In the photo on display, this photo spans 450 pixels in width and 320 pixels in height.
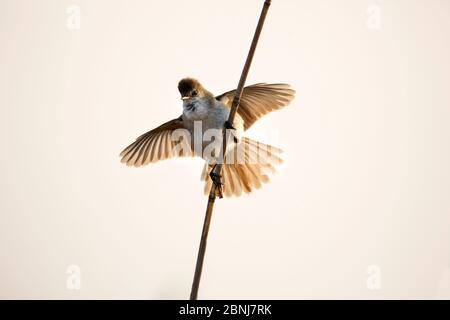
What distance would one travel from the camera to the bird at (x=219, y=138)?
5.78m

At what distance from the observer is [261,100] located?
6.46 metres

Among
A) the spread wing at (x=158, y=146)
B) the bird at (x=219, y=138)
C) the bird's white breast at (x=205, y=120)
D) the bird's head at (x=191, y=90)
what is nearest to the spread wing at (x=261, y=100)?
the bird at (x=219, y=138)

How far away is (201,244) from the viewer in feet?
10.4

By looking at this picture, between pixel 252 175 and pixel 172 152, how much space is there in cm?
100

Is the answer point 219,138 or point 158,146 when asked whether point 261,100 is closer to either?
point 219,138

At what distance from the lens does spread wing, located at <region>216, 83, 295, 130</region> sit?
6.36 m

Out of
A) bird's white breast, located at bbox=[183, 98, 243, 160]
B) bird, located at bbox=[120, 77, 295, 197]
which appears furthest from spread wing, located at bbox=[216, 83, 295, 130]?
bird's white breast, located at bbox=[183, 98, 243, 160]

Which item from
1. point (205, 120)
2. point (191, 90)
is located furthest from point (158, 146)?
point (205, 120)

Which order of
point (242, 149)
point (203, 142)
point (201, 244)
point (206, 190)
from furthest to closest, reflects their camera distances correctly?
point (206, 190) → point (242, 149) → point (203, 142) → point (201, 244)

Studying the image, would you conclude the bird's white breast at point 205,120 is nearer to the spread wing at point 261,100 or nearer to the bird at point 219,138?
the bird at point 219,138

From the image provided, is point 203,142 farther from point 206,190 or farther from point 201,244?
point 201,244

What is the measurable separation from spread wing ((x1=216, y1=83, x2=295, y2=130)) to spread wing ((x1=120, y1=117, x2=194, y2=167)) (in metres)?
0.74

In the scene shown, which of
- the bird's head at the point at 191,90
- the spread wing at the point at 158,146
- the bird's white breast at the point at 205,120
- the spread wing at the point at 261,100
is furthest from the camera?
the spread wing at the point at 158,146

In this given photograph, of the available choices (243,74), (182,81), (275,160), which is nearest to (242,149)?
(275,160)
